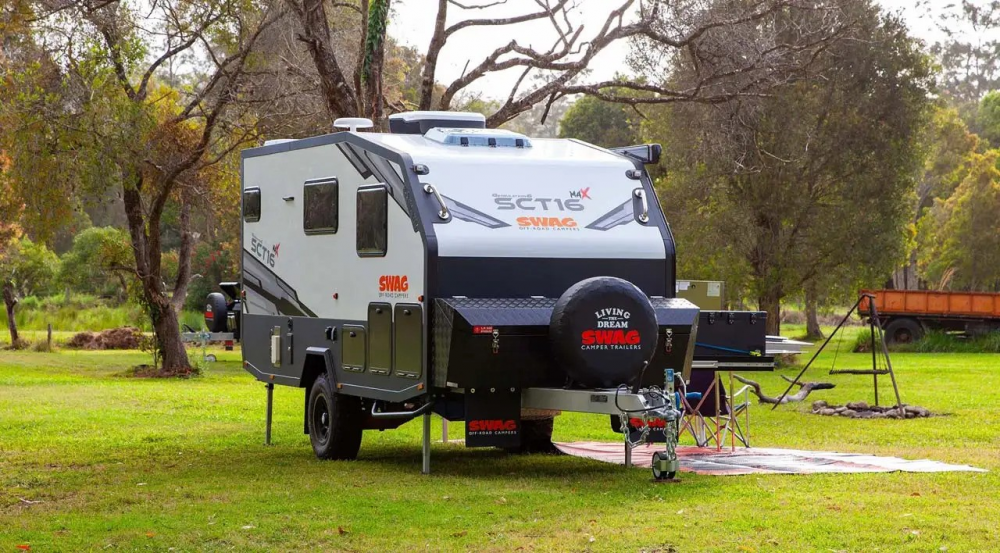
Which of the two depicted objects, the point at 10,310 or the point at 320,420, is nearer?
the point at 320,420

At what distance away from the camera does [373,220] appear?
1135cm

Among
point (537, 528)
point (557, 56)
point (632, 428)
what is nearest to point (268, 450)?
point (632, 428)

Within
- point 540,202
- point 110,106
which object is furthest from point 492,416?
point 110,106

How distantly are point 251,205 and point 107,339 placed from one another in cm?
2509

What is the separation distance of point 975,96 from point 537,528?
8388 cm

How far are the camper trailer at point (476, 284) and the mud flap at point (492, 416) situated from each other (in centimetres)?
1

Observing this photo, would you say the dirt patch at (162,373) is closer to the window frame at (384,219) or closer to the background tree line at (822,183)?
the background tree line at (822,183)

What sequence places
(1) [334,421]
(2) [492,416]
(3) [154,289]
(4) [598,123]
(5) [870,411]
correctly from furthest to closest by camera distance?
(4) [598,123] < (3) [154,289] < (5) [870,411] < (1) [334,421] < (2) [492,416]

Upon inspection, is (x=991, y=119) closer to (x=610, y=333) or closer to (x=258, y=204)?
(x=258, y=204)

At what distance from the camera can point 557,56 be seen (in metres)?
19.2

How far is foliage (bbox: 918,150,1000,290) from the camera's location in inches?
1714

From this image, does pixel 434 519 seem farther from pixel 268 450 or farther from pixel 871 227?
pixel 871 227

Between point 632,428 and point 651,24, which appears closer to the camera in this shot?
point 632,428

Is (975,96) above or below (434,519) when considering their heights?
above
